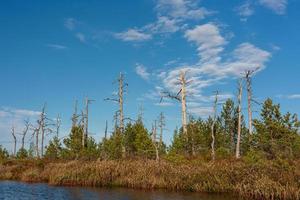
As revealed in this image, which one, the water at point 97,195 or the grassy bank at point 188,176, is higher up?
the grassy bank at point 188,176

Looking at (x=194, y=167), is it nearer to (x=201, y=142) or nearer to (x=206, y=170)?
(x=206, y=170)

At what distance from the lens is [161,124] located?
273 feet

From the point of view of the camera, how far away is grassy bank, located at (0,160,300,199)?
69.8 ft

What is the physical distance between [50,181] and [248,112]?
2860 centimetres

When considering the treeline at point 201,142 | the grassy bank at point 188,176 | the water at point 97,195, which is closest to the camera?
the grassy bank at point 188,176

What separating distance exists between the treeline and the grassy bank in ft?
5.72

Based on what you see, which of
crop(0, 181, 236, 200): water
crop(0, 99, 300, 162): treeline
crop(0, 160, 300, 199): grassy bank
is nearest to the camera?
crop(0, 160, 300, 199): grassy bank

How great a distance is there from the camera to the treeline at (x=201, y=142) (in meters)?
30.1

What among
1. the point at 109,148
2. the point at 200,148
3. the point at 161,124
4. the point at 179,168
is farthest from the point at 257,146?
the point at 161,124

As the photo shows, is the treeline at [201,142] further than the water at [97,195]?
Yes

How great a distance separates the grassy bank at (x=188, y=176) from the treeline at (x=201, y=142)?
5.72ft

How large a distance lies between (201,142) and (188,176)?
73.9 feet

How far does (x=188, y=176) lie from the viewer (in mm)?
26578

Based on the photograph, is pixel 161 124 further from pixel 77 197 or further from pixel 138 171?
pixel 77 197
